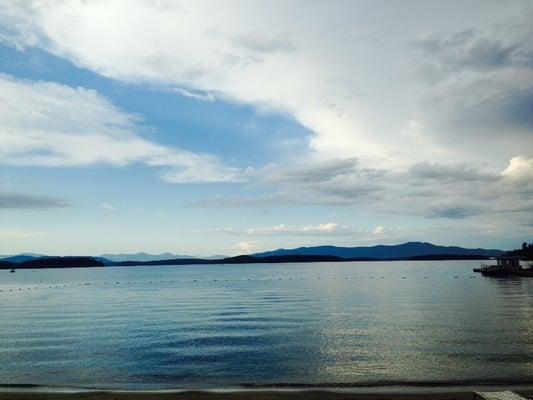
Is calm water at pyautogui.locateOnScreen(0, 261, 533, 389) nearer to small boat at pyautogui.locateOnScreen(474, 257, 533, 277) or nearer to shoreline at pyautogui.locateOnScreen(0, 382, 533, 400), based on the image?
shoreline at pyautogui.locateOnScreen(0, 382, 533, 400)

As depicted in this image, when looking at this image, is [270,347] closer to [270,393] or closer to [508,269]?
[270,393]

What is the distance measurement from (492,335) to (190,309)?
50.5 m

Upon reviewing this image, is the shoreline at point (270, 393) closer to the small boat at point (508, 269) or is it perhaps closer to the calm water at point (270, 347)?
the calm water at point (270, 347)

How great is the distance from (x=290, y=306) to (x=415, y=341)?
37596 mm

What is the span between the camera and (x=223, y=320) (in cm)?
6181

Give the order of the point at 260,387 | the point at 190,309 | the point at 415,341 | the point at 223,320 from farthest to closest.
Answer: the point at 190,309
the point at 223,320
the point at 415,341
the point at 260,387

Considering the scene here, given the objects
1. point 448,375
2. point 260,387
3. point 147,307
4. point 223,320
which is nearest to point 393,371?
point 448,375

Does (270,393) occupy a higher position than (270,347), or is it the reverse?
(270,393)

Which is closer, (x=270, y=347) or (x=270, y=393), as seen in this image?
(x=270, y=393)

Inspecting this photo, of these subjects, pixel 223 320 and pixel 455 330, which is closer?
pixel 455 330

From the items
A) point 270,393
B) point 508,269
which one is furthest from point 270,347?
point 508,269

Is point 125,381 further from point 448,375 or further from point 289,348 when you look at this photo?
point 448,375

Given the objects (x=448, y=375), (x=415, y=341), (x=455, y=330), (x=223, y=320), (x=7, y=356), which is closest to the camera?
(x=448, y=375)

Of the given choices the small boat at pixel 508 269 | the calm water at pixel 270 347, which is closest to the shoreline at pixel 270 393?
the calm water at pixel 270 347
